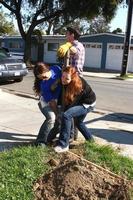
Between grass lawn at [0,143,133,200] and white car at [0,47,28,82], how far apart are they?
419 inches

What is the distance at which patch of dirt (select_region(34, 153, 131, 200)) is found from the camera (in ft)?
15.1

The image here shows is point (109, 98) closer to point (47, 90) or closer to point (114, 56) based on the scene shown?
point (47, 90)

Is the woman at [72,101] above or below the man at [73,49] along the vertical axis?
below

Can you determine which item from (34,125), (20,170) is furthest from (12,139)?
(20,170)

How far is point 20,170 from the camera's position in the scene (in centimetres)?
516

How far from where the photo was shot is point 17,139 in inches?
295

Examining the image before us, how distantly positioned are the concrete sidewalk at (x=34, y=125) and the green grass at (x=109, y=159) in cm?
62

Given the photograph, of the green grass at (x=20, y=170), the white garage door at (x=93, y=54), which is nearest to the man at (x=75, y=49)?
the green grass at (x=20, y=170)

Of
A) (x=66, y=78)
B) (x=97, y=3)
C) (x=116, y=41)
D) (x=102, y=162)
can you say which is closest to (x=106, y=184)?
(x=102, y=162)

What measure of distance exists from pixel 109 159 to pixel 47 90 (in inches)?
61.1

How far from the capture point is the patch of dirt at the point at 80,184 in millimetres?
4590

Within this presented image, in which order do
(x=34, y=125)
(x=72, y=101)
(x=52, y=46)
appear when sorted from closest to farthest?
1. (x=72, y=101)
2. (x=34, y=125)
3. (x=52, y=46)

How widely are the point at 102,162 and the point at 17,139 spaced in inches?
85.7

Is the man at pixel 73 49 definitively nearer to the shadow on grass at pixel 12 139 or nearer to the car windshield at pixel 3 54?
the shadow on grass at pixel 12 139
